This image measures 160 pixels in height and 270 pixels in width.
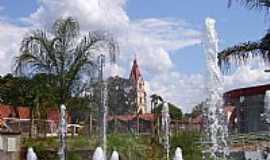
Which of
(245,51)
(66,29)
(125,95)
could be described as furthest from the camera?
(125,95)

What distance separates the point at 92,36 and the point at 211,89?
1153cm

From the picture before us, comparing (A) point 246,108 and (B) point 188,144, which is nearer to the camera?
(B) point 188,144

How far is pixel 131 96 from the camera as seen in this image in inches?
2144

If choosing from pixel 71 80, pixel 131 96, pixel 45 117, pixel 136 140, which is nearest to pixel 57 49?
pixel 71 80

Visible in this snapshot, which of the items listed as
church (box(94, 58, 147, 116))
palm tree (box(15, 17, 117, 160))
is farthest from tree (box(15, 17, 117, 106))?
church (box(94, 58, 147, 116))

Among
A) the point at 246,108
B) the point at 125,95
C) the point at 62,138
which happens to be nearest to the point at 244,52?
the point at 62,138

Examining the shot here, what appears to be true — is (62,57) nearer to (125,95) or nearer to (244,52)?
(244,52)

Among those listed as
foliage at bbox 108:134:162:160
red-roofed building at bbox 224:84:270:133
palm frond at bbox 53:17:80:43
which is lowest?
foliage at bbox 108:134:162:160

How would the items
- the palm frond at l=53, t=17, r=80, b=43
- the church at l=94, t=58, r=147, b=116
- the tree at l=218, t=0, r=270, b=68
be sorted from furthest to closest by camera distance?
the church at l=94, t=58, r=147, b=116 → the palm frond at l=53, t=17, r=80, b=43 → the tree at l=218, t=0, r=270, b=68

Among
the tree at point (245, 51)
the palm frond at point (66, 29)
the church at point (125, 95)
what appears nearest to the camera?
the tree at point (245, 51)

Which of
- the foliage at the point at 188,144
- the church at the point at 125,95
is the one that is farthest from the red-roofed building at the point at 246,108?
the church at the point at 125,95

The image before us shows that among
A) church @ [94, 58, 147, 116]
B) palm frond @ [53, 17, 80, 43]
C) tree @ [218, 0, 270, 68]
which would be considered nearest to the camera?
tree @ [218, 0, 270, 68]

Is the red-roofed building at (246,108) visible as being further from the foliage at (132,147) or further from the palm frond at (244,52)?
the palm frond at (244,52)

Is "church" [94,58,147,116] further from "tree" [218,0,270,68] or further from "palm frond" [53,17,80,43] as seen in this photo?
"tree" [218,0,270,68]
